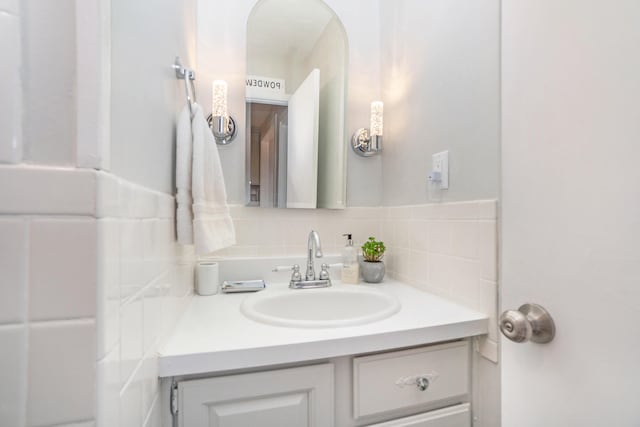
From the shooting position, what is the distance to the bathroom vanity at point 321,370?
22.6 inches

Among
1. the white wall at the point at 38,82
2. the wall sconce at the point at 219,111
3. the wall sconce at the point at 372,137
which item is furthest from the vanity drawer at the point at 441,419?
the wall sconce at the point at 219,111

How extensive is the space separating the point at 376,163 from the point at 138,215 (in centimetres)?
112

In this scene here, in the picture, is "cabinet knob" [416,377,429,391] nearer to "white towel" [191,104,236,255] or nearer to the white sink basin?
the white sink basin

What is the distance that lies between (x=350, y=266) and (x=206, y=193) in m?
0.66

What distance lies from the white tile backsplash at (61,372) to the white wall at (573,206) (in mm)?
665

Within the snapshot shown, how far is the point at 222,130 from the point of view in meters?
1.12

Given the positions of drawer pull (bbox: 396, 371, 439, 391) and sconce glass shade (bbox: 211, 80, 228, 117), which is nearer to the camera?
drawer pull (bbox: 396, 371, 439, 391)

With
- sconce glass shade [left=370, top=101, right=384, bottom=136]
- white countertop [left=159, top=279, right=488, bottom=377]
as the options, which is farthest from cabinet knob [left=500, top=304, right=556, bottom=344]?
sconce glass shade [left=370, top=101, right=384, bottom=136]

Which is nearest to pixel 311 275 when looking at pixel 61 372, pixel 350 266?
pixel 350 266

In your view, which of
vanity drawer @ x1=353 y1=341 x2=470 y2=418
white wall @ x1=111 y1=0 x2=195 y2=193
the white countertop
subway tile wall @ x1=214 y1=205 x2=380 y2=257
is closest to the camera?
white wall @ x1=111 y1=0 x2=195 y2=193

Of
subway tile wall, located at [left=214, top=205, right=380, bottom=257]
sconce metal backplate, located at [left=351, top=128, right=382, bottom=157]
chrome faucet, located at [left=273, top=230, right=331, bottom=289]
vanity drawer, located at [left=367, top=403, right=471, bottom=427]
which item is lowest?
vanity drawer, located at [left=367, top=403, right=471, bottom=427]

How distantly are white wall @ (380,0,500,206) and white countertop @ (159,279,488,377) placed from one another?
0.38 metres

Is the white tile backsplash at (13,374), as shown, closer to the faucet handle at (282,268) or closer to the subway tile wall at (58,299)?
the subway tile wall at (58,299)

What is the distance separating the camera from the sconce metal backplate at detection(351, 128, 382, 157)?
52.3 inches
